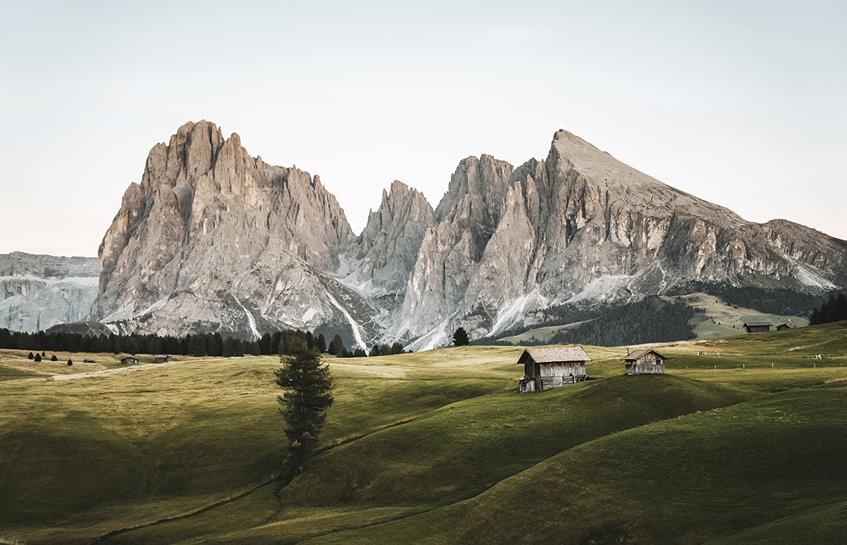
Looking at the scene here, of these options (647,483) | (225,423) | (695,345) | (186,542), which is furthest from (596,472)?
(695,345)

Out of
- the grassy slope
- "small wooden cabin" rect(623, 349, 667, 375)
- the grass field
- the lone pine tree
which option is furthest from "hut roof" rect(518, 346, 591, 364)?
the grassy slope

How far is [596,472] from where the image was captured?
57562mm

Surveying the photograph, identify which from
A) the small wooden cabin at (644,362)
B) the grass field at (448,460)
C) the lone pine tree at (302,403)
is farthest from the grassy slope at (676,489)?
the small wooden cabin at (644,362)

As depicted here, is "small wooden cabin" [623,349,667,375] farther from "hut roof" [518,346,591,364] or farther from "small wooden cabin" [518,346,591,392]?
"small wooden cabin" [518,346,591,392]

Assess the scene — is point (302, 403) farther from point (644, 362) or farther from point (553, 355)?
point (644, 362)

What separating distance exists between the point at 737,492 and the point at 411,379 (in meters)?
84.6

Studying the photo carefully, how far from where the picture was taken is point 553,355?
354ft

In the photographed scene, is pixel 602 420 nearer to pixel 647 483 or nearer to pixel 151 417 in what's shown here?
pixel 647 483

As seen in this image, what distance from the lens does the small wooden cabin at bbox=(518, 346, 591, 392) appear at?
10550cm

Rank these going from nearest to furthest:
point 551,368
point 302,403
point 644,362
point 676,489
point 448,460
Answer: point 676,489, point 448,460, point 302,403, point 644,362, point 551,368

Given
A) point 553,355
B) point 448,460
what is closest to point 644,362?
point 553,355

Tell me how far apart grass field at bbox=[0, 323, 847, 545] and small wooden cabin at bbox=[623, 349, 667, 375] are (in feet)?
29.6

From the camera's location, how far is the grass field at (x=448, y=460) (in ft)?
168

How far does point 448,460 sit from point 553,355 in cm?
3567
